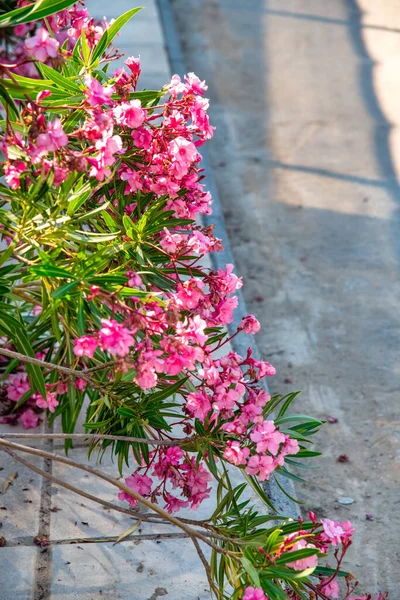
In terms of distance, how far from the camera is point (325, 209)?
4789 millimetres

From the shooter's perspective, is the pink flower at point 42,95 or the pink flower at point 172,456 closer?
the pink flower at point 42,95

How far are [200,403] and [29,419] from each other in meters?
1.06

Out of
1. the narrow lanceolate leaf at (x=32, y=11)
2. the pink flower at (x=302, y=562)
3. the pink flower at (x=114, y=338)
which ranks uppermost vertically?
the narrow lanceolate leaf at (x=32, y=11)

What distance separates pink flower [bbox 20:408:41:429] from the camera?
2865mm

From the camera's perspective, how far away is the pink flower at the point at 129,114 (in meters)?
1.98

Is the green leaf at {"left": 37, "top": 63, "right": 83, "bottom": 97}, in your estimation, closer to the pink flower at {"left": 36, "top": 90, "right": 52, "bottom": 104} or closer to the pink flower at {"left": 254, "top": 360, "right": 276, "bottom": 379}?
the pink flower at {"left": 36, "top": 90, "right": 52, "bottom": 104}

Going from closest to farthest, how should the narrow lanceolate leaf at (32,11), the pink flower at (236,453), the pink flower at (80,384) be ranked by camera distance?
1. the narrow lanceolate leaf at (32,11)
2. the pink flower at (236,453)
3. the pink flower at (80,384)

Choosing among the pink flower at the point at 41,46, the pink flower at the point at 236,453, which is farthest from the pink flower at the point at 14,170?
the pink flower at the point at 236,453

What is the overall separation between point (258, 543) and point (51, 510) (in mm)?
920

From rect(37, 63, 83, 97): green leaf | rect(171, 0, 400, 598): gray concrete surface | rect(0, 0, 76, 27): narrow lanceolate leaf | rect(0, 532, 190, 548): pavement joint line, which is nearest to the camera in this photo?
rect(0, 0, 76, 27): narrow lanceolate leaf

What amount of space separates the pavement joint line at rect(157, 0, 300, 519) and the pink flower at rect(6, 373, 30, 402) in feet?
2.78

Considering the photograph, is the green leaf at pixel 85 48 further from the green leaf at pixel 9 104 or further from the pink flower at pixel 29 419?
the pink flower at pixel 29 419

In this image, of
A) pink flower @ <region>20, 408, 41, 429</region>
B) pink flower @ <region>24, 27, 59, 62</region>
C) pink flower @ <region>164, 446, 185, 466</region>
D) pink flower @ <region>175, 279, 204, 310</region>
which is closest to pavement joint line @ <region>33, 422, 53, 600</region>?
pink flower @ <region>20, 408, 41, 429</region>

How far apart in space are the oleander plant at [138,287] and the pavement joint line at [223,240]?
591 mm
